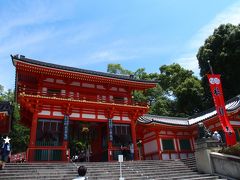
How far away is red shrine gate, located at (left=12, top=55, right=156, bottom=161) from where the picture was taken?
17.6 m

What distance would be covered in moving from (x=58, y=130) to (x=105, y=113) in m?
4.38

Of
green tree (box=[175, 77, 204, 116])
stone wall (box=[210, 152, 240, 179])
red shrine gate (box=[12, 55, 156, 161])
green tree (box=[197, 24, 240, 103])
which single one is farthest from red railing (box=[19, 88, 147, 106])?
green tree (box=[197, 24, 240, 103])

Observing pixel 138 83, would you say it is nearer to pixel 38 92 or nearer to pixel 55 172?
pixel 38 92

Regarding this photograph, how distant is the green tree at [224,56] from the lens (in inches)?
1396

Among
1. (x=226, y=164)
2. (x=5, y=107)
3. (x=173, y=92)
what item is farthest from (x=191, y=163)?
(x=173, y=92)

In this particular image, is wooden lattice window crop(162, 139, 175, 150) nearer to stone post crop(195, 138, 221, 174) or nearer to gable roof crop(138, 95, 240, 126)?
gable roof crop(138, 95, 240, 126)

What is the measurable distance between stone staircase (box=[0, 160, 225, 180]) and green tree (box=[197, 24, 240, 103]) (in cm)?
2408

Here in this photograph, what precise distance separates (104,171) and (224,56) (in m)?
30.5

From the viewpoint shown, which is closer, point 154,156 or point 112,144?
point 112,144

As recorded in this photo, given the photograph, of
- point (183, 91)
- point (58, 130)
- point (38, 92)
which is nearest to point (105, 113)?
point (58, 130)

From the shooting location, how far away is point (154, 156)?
23406 millimetres

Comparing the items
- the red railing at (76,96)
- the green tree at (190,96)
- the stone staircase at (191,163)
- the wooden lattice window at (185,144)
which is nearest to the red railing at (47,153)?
the red railing at (76,96)

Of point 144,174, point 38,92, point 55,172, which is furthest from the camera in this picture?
point 38,92

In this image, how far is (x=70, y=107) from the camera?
19047 millimetres
